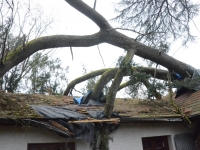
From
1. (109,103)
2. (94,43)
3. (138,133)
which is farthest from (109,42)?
(138,133)

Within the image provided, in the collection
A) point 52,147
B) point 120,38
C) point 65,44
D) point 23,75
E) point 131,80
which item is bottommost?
point 52,147

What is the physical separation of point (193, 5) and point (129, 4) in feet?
8.43

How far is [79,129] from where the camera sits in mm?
4824

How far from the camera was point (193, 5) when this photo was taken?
862 cm

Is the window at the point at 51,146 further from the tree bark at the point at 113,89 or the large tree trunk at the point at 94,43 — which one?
the large tree trunk at the point at 94,43

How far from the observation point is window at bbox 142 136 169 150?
654cm

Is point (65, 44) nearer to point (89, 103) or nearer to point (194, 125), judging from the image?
point (89, 103)

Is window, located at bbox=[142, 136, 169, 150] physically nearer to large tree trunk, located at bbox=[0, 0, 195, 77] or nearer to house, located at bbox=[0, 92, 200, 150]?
house, located at bbox=[0, 92, 200, 150]

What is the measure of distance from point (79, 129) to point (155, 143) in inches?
121

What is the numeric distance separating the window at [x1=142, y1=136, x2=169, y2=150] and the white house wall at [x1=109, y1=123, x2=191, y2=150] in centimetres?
16

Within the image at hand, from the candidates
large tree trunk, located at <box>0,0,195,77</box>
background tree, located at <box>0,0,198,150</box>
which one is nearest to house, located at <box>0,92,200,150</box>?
background tree, located at <box>0,0,198,150</box>

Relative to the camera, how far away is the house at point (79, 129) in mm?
4336

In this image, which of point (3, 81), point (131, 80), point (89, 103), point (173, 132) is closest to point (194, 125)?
point (173, 132)

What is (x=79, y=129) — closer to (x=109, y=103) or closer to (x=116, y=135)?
(x=109, y=103)
